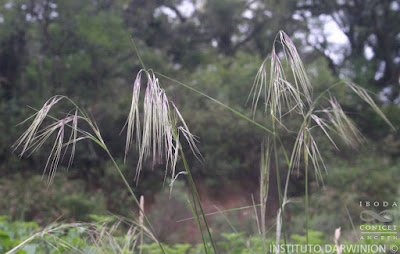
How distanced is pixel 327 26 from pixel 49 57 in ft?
7.87

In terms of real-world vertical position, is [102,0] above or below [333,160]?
above

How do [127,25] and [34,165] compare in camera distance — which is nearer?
[34,165]

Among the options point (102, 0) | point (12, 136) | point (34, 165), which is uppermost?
point (102, 0)

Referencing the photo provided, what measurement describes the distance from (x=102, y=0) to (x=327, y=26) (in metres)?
1.98

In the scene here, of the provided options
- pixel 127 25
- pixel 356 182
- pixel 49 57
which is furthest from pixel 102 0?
pixel 356 182

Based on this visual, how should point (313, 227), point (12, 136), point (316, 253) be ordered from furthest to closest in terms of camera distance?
1. point (12, 136)
2. point (313, 227)
3. point (316, 253)

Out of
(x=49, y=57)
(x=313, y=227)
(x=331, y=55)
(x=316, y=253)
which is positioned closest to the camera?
(x=316, y=253)

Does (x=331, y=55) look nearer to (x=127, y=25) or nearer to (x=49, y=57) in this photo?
(x=127, y=25)

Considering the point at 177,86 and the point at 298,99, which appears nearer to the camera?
the point at 298,99

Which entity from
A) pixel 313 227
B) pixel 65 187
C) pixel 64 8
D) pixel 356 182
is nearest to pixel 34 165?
pixel 65 187

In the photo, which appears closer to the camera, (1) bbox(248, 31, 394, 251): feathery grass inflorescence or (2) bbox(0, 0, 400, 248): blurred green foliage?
(1) bbox(248, 31, 394, 251): feathery grass inflorescence

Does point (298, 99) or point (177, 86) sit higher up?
point (177, 86)

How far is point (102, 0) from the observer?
11.6 ft

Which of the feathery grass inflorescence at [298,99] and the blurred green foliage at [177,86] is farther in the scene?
the blurred green foliage at [177,86]
